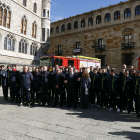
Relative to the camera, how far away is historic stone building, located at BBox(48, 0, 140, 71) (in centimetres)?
2262

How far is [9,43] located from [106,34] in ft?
54.3

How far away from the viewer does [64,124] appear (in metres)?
4.27

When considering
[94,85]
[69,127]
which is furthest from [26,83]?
[69,127]

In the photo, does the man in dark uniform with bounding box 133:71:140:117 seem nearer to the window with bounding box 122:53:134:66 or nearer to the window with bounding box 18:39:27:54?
the window with bounding box 18:39:27:54

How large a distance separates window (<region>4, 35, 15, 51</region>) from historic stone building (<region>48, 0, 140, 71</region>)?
1285cm

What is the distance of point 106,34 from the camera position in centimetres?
2498

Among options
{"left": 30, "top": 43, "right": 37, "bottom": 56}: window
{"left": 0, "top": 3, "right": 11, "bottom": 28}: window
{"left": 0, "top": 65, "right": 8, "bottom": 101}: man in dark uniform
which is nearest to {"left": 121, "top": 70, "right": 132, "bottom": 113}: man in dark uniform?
{"left": 0, "top": 65, "right": 8, "bottom": 101}: man in dark uniform

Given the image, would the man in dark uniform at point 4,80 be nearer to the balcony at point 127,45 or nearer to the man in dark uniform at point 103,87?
the man in dark uniform at point 103,87

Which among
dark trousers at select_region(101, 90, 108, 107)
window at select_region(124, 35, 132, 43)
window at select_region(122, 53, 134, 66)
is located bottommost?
dark trousers at select_region(101, 90, 108, 107)

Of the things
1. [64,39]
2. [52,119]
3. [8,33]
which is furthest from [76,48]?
[52,119]

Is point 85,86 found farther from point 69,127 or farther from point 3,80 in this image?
point 3,80

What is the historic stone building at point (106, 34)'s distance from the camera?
22.6 m

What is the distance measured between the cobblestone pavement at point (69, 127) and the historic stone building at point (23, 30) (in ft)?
45.1

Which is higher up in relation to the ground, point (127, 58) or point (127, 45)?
point (127, 45)
